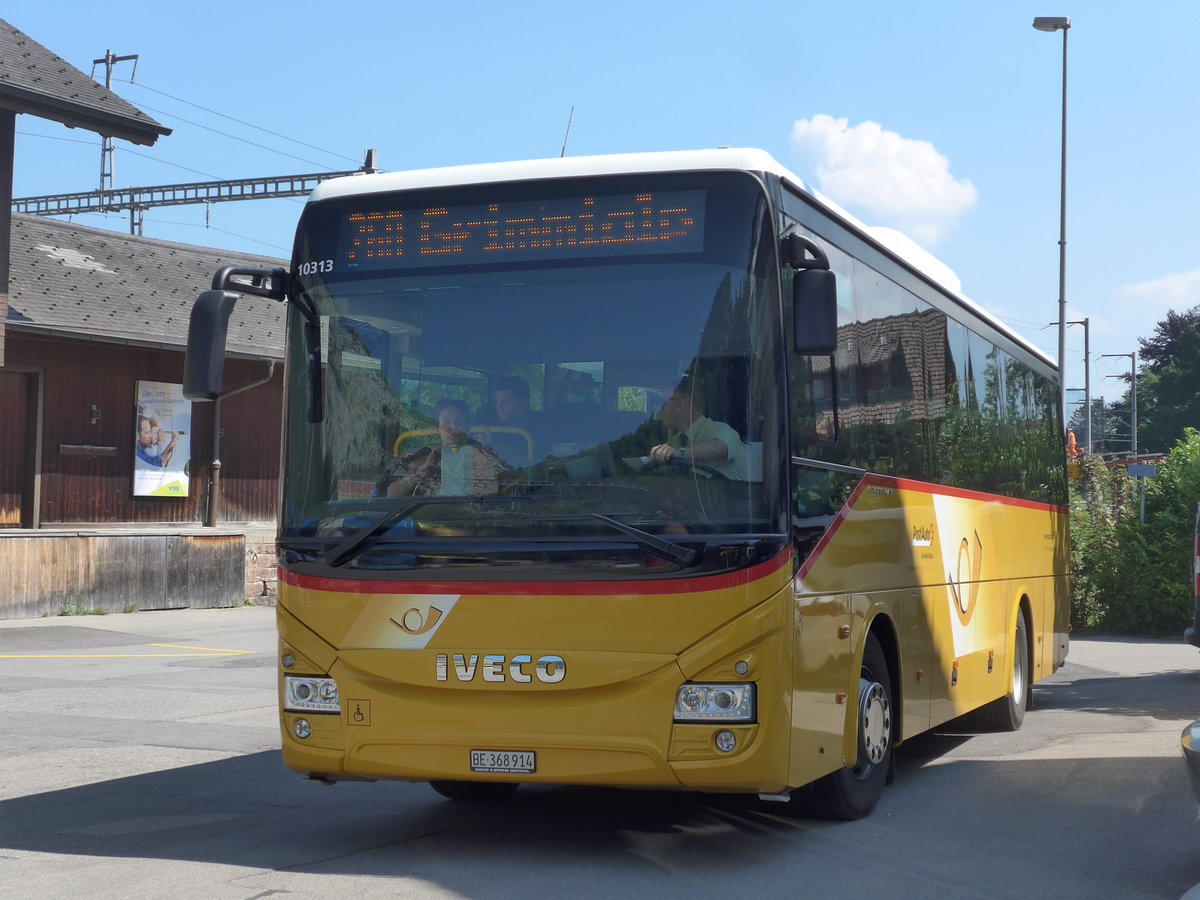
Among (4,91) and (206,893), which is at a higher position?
(4,91)

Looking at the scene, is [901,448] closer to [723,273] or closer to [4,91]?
[723,273]

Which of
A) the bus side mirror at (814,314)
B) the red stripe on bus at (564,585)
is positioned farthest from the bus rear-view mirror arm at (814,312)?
the red stripe on bus at (564,585)

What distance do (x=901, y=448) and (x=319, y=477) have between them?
3457 millimetres

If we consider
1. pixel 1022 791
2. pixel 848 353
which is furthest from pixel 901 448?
pixel 1022 791

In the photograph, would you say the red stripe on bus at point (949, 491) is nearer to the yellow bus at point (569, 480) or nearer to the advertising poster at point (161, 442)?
the yellow bus at point (569, 480)

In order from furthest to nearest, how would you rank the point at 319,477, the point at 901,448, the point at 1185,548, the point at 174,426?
1. the point at 174,426
2. the point at 1185,548
3. the point at 901,448
4. the point at 319,477

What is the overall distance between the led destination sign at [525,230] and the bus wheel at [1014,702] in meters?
6.08

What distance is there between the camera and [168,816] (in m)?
7.88

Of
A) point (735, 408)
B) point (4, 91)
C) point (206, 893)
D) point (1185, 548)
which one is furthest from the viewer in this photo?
point (1185, 548)

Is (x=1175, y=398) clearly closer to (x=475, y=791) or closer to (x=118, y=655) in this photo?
(x=118, y=655)

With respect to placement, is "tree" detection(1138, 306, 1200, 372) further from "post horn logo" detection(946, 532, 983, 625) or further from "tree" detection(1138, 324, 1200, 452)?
"post horn logo" detection(946, 532, 983, 625)

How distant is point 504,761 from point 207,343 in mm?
2285

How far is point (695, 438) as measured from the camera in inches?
253

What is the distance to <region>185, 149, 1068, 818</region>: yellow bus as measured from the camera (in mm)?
6340
